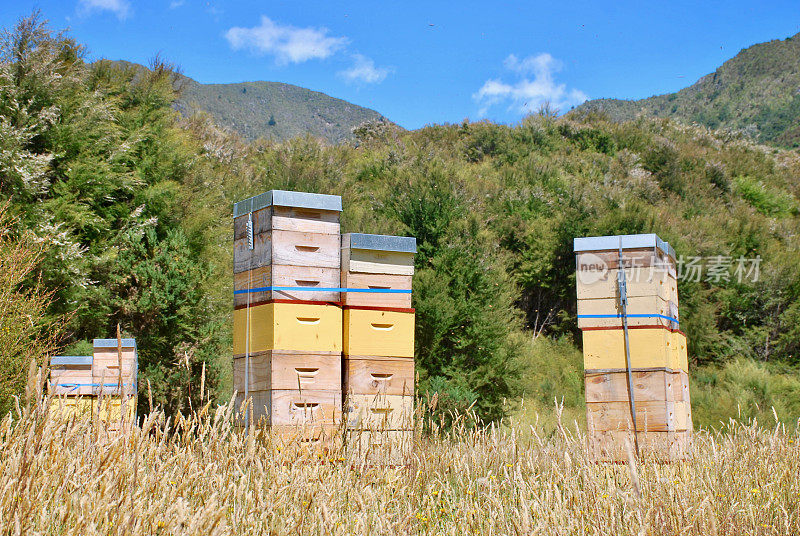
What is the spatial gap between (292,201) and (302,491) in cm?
317

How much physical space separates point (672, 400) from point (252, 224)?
14.2ft

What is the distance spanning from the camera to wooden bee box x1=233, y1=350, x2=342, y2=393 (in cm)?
551

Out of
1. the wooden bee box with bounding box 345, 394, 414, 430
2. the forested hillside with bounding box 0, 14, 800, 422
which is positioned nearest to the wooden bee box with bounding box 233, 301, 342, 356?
the wooden bee box with bounding box 345, 394, 414, 430

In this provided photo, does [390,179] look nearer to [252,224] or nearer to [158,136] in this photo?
[158,136]

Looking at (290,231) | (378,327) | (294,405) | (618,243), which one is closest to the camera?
(294,405)

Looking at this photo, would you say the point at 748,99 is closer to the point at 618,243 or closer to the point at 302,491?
the point at 618,243

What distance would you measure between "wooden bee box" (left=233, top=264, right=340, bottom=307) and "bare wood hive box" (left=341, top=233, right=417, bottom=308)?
0.32m

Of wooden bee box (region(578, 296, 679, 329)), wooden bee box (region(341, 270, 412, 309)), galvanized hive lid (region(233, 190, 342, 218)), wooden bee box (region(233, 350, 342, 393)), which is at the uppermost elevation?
galvanized hive lid (region(233, 190, 342, 218))

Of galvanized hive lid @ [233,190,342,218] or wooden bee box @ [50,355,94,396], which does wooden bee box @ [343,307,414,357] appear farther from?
wooden bee box @ [50,355,94,396]

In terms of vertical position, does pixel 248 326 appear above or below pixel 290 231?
below

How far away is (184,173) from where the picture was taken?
1841cm

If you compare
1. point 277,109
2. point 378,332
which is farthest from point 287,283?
point 277,109

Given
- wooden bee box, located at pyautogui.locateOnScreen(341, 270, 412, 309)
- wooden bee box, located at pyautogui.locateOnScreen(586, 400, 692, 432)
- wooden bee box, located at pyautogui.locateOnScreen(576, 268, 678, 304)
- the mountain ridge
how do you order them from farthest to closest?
1. the mountain ridge
2. wooden bee box, located at pyautogui.locateOnScreen(576, 268, 678, 304)
3. wooden bee box, located at pyautogui.locateOnScreen(586, 400, 692, 432)
4. wooden bee box, located at pyautogui.locateOnScreen(341, 270, 412, 309)

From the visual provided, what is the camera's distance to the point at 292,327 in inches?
222
